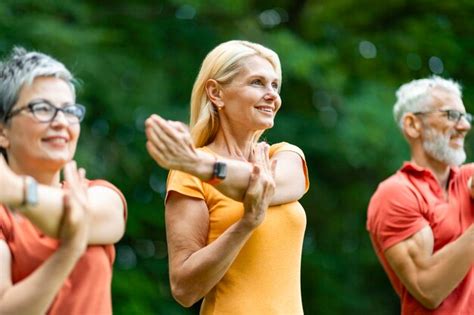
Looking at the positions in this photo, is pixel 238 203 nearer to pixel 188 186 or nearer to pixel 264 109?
pixel 188 186

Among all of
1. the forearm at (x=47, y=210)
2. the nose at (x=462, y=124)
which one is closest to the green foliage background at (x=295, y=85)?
the nose at (x=462, y=124)

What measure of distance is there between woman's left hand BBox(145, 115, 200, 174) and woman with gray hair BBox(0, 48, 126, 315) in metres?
0.19

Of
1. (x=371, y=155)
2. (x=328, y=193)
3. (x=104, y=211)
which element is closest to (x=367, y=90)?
(x=371, y=155)

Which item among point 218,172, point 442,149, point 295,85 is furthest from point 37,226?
point 295,85

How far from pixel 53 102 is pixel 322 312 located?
9471mm

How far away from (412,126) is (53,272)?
2671 millimetres

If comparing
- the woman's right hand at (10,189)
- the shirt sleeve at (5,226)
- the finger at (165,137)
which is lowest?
the shirt sleeve at (5,226)

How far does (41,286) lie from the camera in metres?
3.44

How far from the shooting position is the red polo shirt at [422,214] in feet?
17.3

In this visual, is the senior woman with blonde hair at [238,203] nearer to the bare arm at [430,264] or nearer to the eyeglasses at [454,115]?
the bare arm at [430,264]

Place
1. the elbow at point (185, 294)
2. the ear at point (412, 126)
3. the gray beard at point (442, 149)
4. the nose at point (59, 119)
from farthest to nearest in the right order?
the ear at point (412, 126)
the gray beard at point (442, 149)
the elbow at point (185, 294)
the nose at point (59, 119)

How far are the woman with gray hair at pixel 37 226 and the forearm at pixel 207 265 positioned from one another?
47 cm

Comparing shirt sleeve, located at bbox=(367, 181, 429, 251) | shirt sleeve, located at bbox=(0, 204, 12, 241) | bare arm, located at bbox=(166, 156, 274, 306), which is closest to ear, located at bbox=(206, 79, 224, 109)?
bare arm, located at bbox=(166, 156, 274, 306)

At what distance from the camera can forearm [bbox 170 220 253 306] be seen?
13.4 ft
